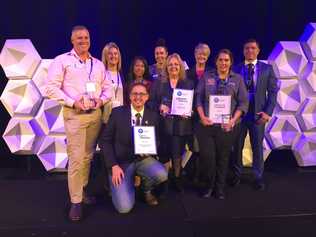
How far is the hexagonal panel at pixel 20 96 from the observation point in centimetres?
377

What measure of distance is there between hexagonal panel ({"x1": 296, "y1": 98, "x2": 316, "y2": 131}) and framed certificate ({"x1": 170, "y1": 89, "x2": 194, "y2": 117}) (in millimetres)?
1569

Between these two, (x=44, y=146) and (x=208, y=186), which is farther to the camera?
(x=44, y=146)

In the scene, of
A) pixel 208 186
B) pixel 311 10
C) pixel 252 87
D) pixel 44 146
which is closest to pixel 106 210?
pixel 208 186

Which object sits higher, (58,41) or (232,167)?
(58,41)

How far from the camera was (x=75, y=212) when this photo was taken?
2809 millimetres

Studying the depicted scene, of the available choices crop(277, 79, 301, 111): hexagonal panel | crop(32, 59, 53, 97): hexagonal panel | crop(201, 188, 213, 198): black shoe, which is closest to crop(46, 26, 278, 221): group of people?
crop(201, 188, 213, 198): black shoe

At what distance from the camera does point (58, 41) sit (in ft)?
13.0

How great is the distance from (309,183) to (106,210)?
204 cm

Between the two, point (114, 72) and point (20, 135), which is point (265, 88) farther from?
point (20, 135)

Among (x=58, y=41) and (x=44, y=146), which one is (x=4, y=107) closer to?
(x=44, y=146)

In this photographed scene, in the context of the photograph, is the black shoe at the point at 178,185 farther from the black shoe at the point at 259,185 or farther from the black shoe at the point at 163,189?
the black shoe at the point at 259,185

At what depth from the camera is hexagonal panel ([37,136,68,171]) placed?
3891 mm

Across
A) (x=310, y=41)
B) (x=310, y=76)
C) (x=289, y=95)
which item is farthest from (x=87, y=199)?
→ (x=310, y=41)

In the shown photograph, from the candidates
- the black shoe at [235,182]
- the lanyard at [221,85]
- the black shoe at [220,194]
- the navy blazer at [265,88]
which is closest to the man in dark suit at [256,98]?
the navy blazer at [265,88]
